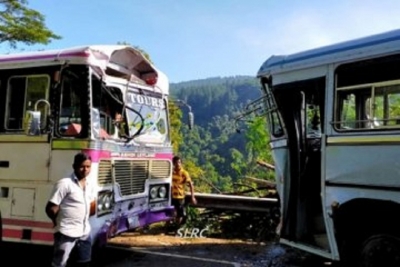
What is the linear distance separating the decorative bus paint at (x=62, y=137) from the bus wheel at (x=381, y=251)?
3.36 meters

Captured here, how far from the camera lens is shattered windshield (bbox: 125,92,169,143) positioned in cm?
765

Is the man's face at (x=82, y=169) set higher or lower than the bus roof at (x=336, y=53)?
lower

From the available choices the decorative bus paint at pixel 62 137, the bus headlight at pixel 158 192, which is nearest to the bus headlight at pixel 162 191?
the bus headlight at pixel 158 192

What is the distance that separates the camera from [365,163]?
5.42 m

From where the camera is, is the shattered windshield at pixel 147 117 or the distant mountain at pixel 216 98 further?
the distant mountain at pixel 216 98

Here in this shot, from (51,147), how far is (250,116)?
2976 mm

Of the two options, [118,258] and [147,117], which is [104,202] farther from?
[147,117]

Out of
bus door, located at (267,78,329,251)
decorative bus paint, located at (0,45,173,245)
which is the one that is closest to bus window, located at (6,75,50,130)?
decorative bus paint, located at (0,45,173,245)

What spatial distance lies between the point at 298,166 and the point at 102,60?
3119 millimetres

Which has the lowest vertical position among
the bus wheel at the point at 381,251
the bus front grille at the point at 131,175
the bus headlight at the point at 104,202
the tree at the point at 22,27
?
the bus wheel at the point at 381,251

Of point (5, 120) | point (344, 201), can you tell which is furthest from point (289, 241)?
point (5, 120)

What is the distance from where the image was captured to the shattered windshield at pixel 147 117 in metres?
7.65

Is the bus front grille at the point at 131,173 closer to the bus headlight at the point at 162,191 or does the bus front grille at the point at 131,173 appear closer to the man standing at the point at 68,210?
the bus headlight at the point at 162,191

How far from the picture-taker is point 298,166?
680 cm
